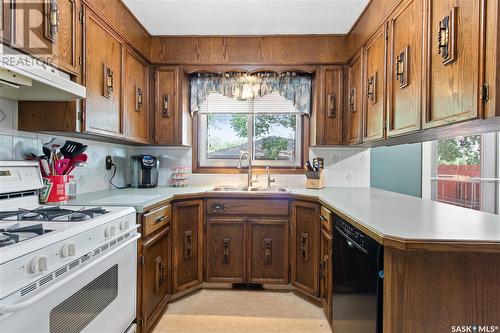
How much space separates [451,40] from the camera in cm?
118

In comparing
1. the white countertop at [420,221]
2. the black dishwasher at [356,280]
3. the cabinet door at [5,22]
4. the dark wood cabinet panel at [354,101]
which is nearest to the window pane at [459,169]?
the dark wood cabinet panel at [354,101]

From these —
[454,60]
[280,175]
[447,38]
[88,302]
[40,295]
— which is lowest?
[88,302]

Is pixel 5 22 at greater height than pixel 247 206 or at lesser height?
greater

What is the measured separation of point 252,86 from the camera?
2830 millimetres

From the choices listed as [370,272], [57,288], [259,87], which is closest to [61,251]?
[57,288]

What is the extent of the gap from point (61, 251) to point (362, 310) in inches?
48.4

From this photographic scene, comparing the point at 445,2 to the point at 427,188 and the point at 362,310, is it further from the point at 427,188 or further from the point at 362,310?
the point at 427,188

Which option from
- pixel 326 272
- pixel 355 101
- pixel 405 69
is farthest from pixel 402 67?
pixel 326 272

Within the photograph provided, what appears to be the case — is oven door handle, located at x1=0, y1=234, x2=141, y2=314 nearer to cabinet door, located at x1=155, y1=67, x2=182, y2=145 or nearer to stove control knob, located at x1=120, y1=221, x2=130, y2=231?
stove control knob, located at x1=120, y1=221, x2=130, y2=231

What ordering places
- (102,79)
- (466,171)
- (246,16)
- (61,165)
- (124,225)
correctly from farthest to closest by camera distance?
1. (466,171)
2. (246,16)
3. (102,79)
4. (61,165)
5. (124,225)

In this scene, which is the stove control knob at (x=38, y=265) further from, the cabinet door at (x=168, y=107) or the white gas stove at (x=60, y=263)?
the cabinet door at (x=168, y=107)

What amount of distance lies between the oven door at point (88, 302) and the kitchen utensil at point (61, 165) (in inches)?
26.8

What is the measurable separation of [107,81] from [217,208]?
4.17 ft

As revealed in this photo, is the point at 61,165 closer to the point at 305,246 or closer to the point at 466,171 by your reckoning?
the point at 305,246
